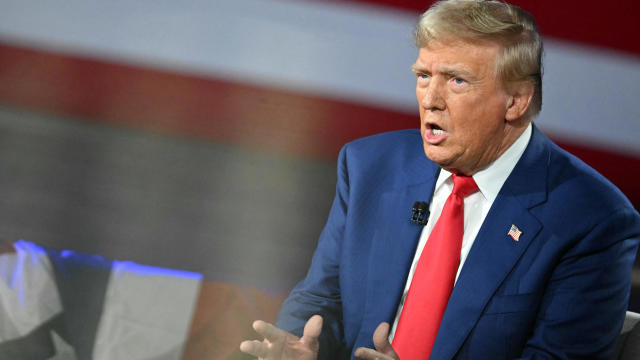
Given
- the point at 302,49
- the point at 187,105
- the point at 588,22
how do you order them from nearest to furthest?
1. the point at 588,22
2. the point at 302,49
3. the point at 187,105

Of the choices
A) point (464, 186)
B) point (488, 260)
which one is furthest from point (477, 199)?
point (488, 260)

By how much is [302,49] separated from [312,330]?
1072 millimetres

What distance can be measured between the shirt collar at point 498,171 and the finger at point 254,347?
52 centimetres

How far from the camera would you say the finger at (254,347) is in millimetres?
1229

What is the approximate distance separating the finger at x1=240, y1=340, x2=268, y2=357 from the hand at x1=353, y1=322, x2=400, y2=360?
18cm

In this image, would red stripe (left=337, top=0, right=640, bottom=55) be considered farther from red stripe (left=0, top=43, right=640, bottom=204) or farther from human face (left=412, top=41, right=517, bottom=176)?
human face (left=412, top=41, right=517, bottom=176)

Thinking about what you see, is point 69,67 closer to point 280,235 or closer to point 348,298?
point 280,235

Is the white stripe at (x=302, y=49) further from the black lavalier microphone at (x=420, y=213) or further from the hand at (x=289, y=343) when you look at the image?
the hand at (x=289, y=343)

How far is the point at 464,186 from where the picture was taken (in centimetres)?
139

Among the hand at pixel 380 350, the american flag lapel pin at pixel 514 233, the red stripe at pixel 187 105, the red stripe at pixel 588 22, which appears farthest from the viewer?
the red stripe at pixel 187 105

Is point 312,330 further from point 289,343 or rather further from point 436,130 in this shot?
point 436,130

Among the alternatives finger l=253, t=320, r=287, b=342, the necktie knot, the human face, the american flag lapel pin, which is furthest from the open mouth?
finger l=253, t=320, r=287, b=342

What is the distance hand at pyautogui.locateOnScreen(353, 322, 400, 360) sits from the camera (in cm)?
121

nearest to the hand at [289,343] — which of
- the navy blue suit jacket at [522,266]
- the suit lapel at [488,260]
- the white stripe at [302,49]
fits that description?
the navy blue suit jacket at [522,266]
